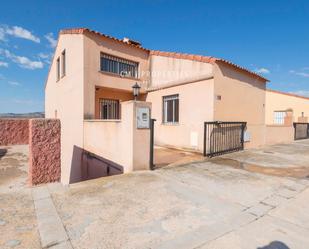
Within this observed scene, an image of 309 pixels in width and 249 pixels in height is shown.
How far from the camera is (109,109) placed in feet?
41.0

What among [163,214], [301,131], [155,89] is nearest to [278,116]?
[301,131]

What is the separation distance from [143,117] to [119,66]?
6.97 m

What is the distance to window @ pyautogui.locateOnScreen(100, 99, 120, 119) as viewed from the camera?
12.2 metres

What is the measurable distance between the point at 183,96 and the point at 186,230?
7697 millimetres

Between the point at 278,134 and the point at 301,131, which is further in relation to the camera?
the point at 301,131

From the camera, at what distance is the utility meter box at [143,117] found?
5.49 meters

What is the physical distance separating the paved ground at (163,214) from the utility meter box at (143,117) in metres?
1.36

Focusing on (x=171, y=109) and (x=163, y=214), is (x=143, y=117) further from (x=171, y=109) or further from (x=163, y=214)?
(x=171, y=109)

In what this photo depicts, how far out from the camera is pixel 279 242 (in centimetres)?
253

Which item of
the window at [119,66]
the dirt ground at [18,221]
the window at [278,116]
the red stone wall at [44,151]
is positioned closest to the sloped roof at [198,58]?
the window at [119,66]

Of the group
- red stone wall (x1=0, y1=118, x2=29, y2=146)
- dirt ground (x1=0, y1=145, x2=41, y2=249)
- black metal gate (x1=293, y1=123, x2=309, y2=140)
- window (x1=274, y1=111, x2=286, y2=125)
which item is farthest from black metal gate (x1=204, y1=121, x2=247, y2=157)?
window (x1=274, y1=111, x2=286, y2=125)

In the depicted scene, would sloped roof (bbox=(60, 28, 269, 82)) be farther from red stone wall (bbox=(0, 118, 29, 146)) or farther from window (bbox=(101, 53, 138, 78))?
red stone wall (bbox=(0, 118, 29, 146))

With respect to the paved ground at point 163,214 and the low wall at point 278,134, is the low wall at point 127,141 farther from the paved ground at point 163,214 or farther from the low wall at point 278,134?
the low wall at point 278,134

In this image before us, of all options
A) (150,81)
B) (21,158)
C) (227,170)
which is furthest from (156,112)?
(21,158)
